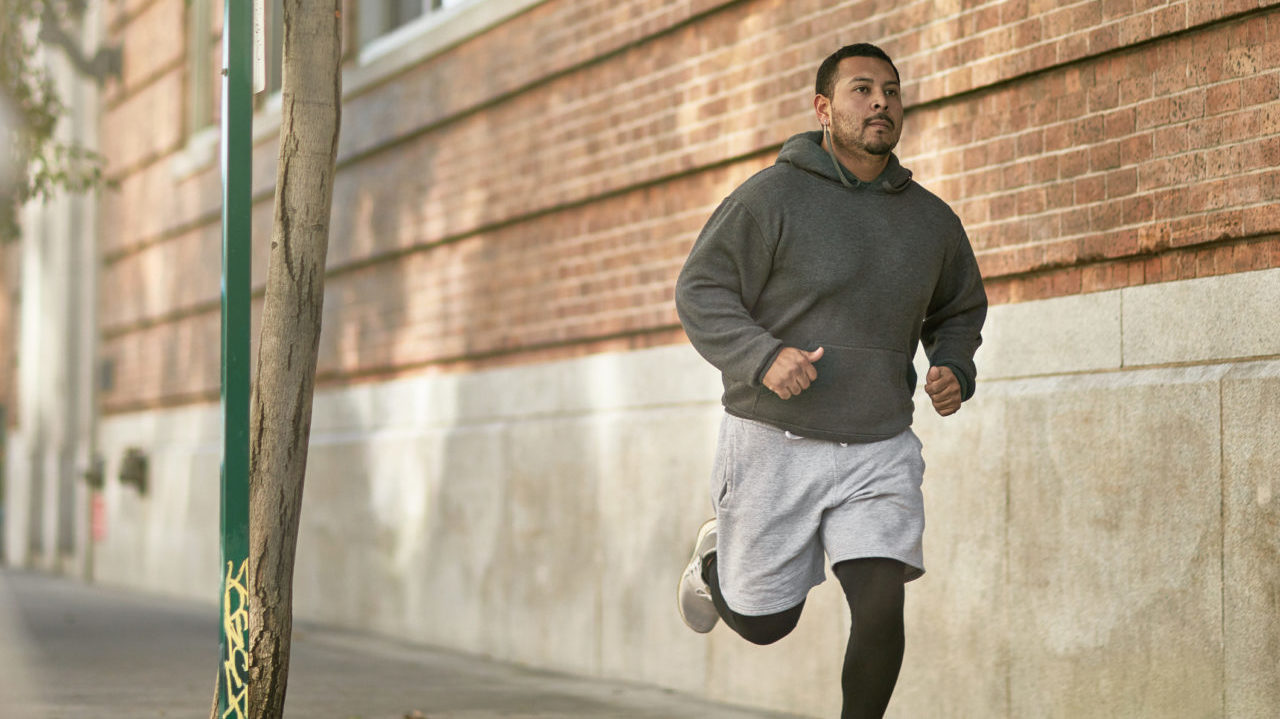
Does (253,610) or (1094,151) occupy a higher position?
(1094,151)

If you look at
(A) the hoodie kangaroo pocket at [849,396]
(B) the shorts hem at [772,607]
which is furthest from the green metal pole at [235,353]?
(A) the hoodie kangaroo pocket at [849,396]

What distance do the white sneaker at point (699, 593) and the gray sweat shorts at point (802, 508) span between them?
316mm

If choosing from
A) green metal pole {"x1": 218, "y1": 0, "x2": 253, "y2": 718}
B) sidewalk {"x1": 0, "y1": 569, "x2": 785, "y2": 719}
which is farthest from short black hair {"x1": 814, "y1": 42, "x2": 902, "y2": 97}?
sidewalk {"x1": 0, "y1": 569, "x2": 785, "y2": 719}

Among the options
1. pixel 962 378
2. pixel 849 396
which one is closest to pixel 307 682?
pixel 849 396

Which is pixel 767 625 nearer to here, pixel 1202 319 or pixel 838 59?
pixel 838 59

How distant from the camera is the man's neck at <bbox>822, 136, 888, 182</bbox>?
4848 millimetres

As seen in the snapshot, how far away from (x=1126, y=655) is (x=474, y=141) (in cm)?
605

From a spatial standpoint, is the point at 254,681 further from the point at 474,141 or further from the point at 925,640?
the point at 474,141

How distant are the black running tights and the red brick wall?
1688 mm

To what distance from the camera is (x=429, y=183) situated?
1136 cm

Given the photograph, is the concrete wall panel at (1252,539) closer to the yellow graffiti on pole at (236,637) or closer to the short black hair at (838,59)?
the short black hair at (838,59)

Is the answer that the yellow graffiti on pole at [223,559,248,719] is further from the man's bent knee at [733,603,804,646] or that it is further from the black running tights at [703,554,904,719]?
the black running tights at [703,554,904,719]

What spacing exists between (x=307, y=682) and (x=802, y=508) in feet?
14.8

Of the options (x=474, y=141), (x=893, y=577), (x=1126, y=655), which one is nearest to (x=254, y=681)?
(x=893, y=577)
